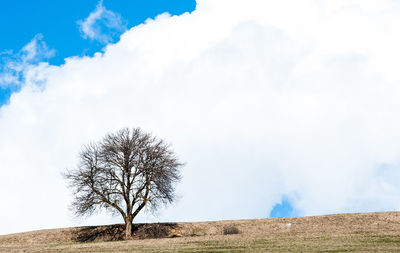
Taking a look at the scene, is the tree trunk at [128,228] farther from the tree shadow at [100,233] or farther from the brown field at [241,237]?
the tree shadow at [100,233]

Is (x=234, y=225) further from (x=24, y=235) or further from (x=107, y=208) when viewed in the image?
(x=24, y=235)

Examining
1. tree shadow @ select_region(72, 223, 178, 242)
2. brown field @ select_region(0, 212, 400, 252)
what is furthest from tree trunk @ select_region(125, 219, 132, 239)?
brown field @ select_region(0, 212, 400, 252)

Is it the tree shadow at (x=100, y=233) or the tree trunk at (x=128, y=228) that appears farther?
the tree shadow at (x=100, y=233)

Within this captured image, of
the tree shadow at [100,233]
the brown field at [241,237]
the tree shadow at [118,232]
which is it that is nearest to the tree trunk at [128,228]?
the tree shadow at [118,232]

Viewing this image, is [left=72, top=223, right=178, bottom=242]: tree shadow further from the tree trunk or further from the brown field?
the tree trunk

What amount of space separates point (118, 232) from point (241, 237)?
61.8 ft

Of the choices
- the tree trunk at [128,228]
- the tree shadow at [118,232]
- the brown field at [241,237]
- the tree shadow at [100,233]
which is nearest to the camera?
the brown field at [241,237]

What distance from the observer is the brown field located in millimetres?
28203

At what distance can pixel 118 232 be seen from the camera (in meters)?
46.9

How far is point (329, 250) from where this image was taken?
25.7 metres

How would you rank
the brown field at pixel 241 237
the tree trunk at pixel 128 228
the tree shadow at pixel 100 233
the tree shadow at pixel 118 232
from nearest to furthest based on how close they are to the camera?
the brown field at pixel 241 237 → the tree trunk at pixel 128 228 → the tree shadow at pixel 118 232 → the tree shadow at pixel 100 233

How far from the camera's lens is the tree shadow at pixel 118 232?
45.5m

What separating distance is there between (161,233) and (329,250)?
959 inches

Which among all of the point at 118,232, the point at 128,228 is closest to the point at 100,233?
the point at 118,232
